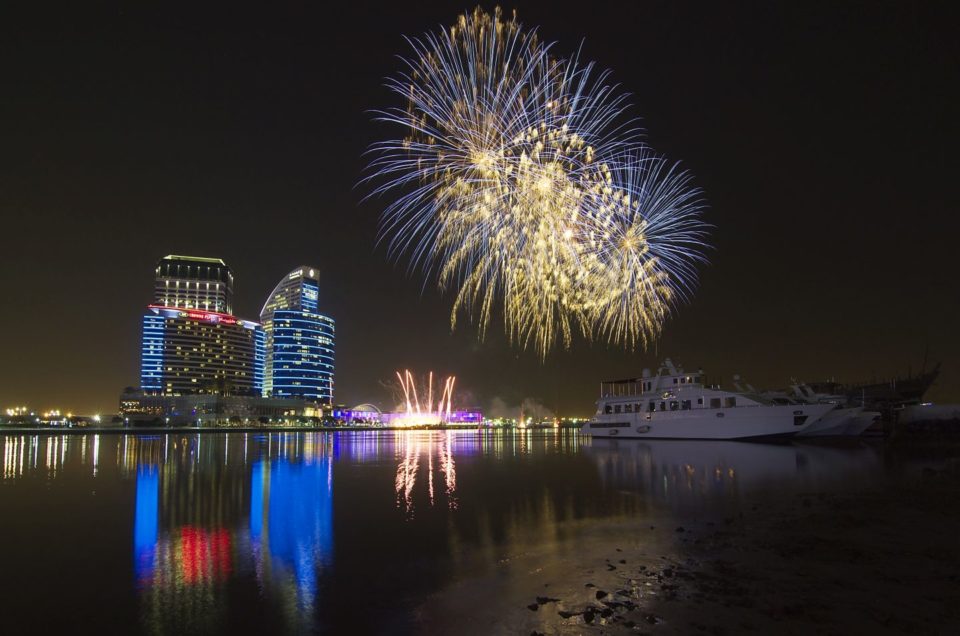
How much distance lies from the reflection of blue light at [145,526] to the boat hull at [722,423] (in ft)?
147

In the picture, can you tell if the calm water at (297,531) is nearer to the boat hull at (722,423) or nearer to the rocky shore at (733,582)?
the rocky shore at (733,582)

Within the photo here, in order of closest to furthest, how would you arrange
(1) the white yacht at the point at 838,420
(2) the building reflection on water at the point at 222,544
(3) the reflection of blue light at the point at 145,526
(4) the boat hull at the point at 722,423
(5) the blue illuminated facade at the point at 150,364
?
(2) the building reflection on water at the point at 222,544 → (3) the reflection of blue light at the point at 145,526 → (4) the boat hull at the point at 722,423 → (1) the white yacht at the point at 838,420 → (5) the blue illuminated facade at the point at 150,364

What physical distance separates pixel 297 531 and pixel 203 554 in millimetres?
2766

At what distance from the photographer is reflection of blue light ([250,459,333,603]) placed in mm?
11446

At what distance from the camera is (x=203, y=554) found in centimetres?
1202

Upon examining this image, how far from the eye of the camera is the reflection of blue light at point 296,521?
11.4m

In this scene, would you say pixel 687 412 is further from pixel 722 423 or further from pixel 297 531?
pixel 297 531

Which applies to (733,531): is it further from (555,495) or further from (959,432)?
(959,432)

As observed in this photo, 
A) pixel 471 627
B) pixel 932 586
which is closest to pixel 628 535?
pixel 932 586

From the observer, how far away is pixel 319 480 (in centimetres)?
2633

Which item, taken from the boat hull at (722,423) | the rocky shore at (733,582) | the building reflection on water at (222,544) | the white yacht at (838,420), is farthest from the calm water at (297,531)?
the white yacht at (838,420)

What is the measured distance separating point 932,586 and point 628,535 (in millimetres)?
5676

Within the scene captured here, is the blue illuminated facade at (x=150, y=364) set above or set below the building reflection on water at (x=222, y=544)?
above

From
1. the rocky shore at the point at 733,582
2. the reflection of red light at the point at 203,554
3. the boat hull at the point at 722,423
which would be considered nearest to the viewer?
the rocky shore at the point at 733,582
